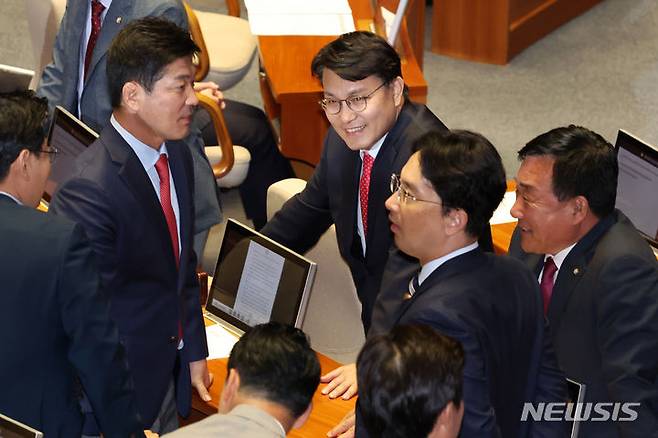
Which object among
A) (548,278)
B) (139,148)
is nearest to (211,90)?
(139,148)

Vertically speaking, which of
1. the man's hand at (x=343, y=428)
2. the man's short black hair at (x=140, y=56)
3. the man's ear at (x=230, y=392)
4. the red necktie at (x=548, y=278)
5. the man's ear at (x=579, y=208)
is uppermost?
the man's short black hair at (x=140, y=56)

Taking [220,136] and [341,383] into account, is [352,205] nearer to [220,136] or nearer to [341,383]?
[341,383]

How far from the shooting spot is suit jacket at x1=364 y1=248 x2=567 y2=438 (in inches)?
117

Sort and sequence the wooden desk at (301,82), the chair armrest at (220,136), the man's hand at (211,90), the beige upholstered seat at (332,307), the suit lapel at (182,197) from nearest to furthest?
the suit lapel at (182,197) < the beige upholstered seat at (332,307) < the man's hand at (211,90) < the chair armrest at (220,136) < the wooden desk at (301,82)

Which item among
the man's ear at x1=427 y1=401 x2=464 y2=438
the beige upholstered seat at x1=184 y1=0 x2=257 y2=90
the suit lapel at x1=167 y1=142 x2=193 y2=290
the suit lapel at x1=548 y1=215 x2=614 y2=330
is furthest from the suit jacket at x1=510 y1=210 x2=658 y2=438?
the beige upholstered seat at x1=184 y1=0 x2=257 y2=90

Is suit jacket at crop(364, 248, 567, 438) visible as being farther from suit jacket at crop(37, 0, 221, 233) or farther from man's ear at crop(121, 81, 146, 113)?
suit jacket at crop(37, 0, 221, 233)

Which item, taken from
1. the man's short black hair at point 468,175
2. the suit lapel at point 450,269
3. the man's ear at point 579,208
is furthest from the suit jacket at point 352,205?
the suit lapel at point 450,269

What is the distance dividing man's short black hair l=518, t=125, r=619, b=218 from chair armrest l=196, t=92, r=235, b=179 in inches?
71.0

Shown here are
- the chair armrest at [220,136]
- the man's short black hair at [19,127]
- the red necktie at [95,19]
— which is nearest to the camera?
the man's short black hair at [19,127]

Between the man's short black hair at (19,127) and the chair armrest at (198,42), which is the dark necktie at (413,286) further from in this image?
the chair armrest at (198,42)

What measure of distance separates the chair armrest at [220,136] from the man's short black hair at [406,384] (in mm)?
2587

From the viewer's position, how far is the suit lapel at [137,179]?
3.61 meters

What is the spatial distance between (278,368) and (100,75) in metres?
2.30

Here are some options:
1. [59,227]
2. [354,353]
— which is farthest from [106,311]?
[354,353]
